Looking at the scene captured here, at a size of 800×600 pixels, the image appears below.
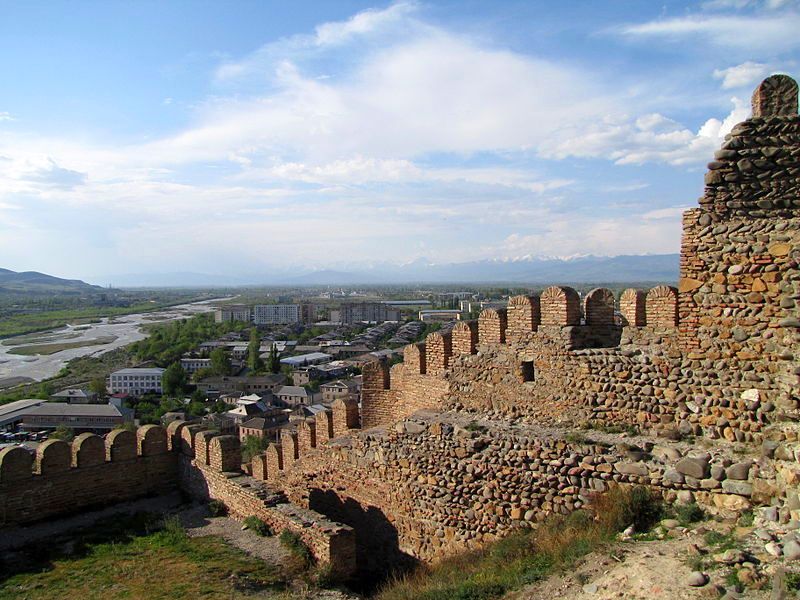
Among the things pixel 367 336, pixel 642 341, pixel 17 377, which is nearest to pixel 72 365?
pixel 17 377

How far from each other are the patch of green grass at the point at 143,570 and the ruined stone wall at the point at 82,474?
1.12 m

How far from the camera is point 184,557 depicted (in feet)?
25.9

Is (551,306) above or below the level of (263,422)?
above

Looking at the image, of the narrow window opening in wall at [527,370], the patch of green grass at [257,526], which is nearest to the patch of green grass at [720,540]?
the narrow window opening in wall at [527,370]

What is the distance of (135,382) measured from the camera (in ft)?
231

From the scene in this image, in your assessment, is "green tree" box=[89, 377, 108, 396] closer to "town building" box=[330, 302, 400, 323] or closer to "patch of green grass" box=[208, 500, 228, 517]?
"patch of green grass" box=[208, 500, 228, 517]

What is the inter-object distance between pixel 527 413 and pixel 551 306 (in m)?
Result: 1.41

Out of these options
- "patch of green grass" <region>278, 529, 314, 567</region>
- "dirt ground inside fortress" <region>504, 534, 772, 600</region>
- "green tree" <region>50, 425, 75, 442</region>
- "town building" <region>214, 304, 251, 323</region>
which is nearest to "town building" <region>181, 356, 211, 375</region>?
"green tree" <region>50, 425, 75, 442</region>

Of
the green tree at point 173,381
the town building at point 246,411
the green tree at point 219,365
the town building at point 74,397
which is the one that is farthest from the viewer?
the green tree at point 219,365

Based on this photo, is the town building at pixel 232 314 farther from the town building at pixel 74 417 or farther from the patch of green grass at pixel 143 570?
the patch of green grass at pixel 143 570

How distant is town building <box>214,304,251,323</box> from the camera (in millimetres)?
144500

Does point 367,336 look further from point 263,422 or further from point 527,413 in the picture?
point 527,413

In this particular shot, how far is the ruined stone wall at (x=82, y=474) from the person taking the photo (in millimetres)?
9344

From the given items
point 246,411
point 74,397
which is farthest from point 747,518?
point 74,397
